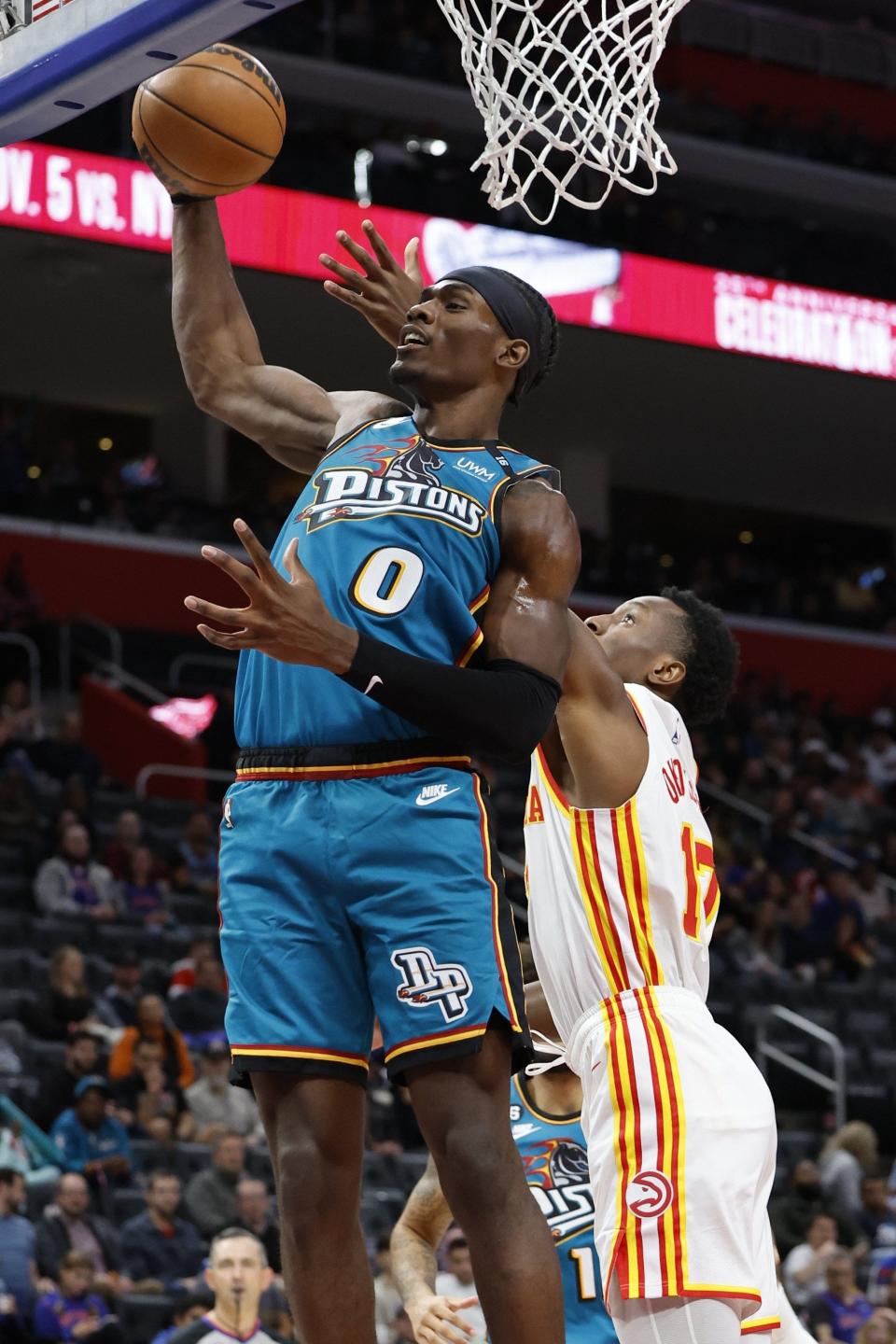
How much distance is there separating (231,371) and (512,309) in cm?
63

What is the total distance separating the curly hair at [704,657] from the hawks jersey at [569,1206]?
1.01 metres

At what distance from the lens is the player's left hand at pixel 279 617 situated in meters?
3.13

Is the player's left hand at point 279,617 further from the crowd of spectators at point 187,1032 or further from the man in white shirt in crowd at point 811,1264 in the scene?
the man in white shirt in crowd at point 811,1264

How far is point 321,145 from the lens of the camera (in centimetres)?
1827

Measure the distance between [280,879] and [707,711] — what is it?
1776 millimetres

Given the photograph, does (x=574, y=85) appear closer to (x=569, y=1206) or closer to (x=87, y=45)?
(x=87, y=45)

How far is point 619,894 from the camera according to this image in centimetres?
421

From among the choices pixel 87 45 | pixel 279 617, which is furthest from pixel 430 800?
pixel 87 45

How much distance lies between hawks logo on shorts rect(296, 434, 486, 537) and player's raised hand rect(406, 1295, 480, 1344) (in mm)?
1570

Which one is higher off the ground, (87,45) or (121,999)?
(87,45)

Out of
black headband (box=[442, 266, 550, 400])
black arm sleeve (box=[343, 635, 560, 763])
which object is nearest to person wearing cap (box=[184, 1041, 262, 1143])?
black headband (box=[442, 266, 550, 400])

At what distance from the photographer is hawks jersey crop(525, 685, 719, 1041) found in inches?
166

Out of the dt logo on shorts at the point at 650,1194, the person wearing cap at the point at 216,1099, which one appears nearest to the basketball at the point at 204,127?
the dt logo on shorts at the point at 650,1194

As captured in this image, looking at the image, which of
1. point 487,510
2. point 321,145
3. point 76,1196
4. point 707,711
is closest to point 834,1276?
Answer: point 76,1196
